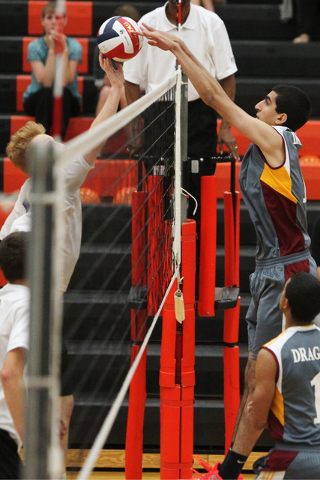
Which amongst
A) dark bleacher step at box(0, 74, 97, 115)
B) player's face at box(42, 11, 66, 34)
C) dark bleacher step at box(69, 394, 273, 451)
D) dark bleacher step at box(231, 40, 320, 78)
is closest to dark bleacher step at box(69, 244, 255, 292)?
dark bleacher step at box(69, 394, 273, 451)

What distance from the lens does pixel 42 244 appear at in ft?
4.18

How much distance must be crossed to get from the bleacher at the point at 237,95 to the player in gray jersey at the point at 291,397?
4.52 ft

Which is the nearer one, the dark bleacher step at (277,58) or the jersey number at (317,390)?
the jersey number at (317,390)

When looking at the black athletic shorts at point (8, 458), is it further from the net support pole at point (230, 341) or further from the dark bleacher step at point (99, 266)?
the net support pole at point (230, 341)

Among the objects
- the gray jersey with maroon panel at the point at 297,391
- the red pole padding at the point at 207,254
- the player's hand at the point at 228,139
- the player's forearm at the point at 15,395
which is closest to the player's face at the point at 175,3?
the player's hand at the point at 228,139

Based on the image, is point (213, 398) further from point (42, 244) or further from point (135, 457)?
point (42, 244)

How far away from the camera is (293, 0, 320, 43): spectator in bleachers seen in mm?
6641

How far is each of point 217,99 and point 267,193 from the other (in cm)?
51

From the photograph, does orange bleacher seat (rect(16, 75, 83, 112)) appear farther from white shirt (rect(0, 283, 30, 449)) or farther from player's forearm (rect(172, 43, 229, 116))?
white shirt (rect(0, 283, 30, 449))

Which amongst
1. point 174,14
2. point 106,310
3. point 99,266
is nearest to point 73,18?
point 174,14

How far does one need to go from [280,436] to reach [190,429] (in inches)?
35.3

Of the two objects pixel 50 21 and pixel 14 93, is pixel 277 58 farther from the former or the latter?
pixel 14 93

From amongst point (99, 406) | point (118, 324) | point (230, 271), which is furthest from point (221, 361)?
point (99, 406)

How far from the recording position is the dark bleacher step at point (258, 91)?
6.16m
